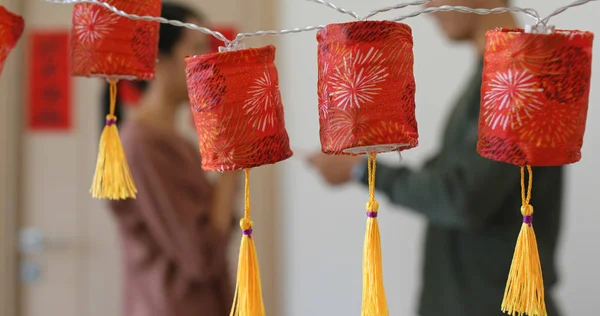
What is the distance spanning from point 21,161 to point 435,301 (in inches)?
46.4

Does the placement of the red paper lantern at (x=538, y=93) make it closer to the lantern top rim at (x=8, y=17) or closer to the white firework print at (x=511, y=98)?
the white firework print at (x=511, y=98)

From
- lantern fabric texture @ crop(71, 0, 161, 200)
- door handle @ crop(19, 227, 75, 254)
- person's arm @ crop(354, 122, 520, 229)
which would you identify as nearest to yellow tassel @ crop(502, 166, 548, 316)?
lantern fabric texture @ crop(71, 0, 161, 200)

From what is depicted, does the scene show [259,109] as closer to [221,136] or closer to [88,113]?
[221,136]

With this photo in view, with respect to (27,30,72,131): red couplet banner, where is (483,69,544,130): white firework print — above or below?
below

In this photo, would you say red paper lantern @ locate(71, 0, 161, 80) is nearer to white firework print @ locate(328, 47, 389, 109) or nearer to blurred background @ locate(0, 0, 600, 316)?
white firework print @ locate(328, 47, 389, 109)

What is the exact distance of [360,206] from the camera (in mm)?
1475

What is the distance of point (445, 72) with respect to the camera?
1287mm

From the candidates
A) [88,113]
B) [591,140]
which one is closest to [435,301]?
[591,140]

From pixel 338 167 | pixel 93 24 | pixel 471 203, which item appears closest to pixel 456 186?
pixel 471 203

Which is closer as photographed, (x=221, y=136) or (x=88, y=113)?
(x=221, y=136)

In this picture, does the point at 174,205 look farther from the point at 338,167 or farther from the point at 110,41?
the point at 110,41

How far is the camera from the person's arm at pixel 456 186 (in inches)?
36.6

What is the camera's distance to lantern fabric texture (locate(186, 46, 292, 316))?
1.52 ft

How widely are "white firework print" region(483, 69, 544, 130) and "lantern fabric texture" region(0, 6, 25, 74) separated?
0.37 metres
